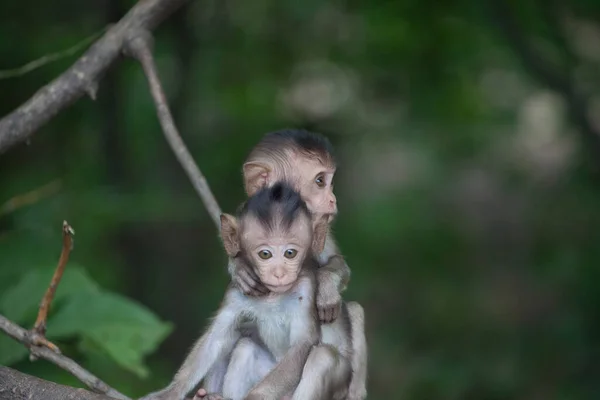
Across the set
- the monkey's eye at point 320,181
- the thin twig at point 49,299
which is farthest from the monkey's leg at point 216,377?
the monkey's eye at point 320,181

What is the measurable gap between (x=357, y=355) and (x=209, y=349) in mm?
677

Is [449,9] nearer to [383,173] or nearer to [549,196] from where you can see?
[549,196]

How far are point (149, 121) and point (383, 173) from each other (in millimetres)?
4813

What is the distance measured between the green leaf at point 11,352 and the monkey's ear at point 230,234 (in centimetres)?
141

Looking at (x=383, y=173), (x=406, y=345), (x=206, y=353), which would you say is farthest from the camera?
(x=383, y=173)

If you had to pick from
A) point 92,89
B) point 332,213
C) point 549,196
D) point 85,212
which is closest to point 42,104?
point 92,89

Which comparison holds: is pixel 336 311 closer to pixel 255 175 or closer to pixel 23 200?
pixel 255 175

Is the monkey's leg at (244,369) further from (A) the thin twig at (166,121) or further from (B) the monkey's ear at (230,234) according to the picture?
(A) the thin twig at (166,121)

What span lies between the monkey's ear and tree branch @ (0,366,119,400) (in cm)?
90

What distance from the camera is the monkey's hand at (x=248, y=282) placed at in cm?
413

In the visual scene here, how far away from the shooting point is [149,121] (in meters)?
9.55

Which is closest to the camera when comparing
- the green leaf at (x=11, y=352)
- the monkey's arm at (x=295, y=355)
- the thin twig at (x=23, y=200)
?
the monkey's arm at (x=295, y=355)

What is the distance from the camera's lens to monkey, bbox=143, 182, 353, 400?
154 inches

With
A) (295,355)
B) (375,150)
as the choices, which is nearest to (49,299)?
(295,355)
